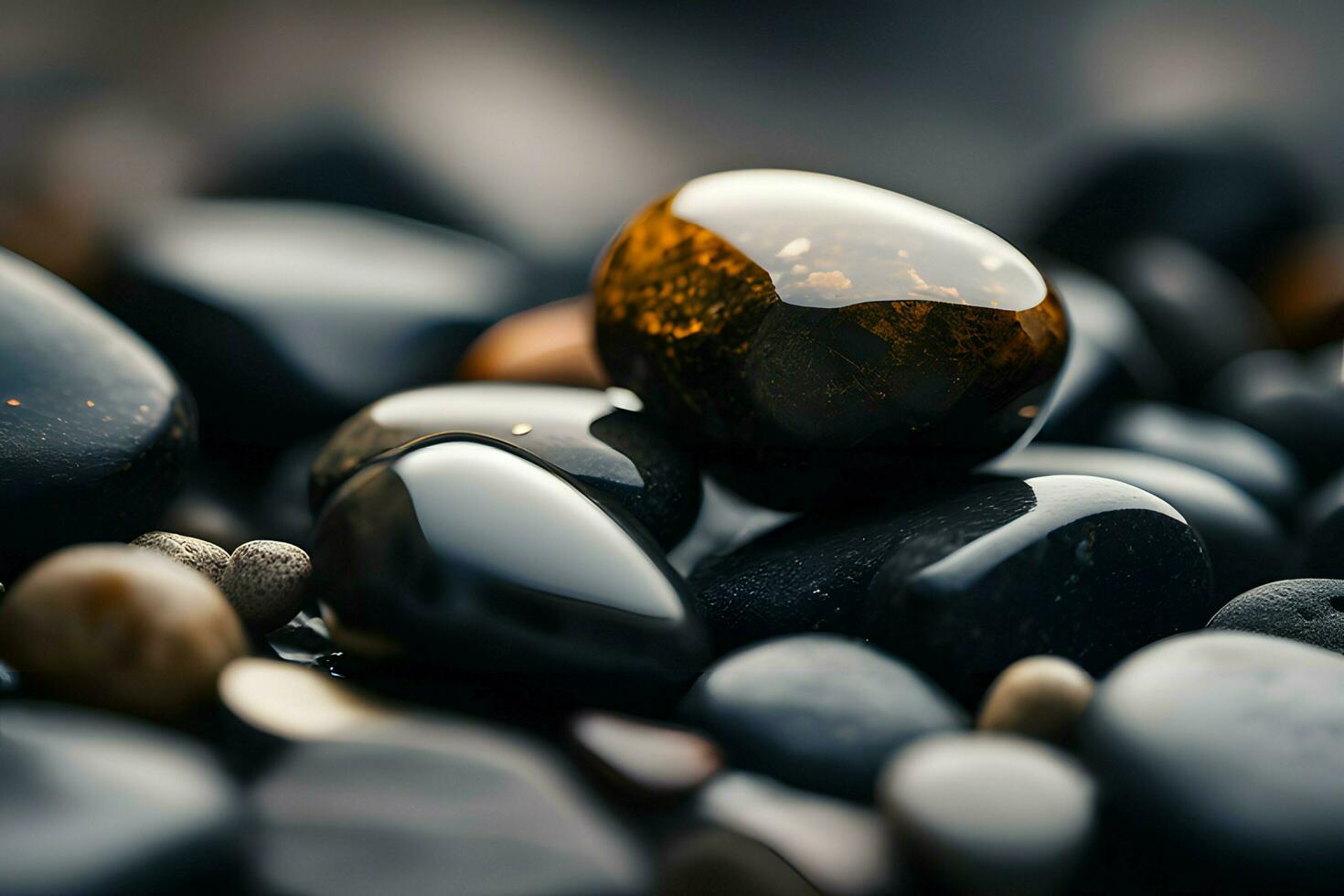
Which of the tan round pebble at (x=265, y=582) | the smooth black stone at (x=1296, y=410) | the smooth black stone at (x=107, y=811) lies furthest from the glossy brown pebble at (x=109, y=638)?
the smooth black stone at (x=1296, y=410)

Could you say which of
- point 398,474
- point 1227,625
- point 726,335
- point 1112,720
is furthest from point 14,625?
point 1227,625

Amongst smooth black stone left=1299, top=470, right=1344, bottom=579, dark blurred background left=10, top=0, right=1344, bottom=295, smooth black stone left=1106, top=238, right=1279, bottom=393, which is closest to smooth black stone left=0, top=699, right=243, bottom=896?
smooth black stone left=1299, top=470, right=1344, bottom=579

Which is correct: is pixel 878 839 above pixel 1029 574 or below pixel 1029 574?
below

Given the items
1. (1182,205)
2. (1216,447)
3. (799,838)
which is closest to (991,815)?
(799,838)

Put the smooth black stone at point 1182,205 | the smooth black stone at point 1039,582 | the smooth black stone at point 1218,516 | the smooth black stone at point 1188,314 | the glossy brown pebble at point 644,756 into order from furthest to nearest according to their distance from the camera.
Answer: the smooth black stone at point 1182,205 < the smooth black stone at point 1188,314 < the smooth black stone at point 1218,516 < the smooth black stone at point 1039,582 < the glossy brown pebble at point 644,756

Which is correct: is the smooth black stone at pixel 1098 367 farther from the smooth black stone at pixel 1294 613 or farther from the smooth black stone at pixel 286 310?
the smooth black stone at pixel 286 310

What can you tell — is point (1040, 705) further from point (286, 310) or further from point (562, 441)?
point (286, 310)

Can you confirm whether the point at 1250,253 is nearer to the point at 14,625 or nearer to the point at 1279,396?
the point at 1279,396
